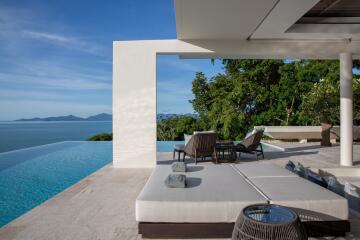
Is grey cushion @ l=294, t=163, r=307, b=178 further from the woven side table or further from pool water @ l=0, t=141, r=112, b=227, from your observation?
pool water @ l=0, t=141, r=112, b=227

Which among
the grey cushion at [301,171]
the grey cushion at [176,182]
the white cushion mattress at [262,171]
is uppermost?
the grey cushion at [176,182]

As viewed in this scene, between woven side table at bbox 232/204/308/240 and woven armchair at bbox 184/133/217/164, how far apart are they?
4.63m

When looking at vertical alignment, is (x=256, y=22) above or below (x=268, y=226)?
above

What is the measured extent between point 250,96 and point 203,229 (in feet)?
49.6

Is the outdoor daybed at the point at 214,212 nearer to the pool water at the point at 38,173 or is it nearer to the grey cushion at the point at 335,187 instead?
the grey cushion at the point at 335,187

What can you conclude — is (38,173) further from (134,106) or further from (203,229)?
(203,229)

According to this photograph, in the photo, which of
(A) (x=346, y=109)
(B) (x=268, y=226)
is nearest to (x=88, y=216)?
(B) (x=268, y=226)

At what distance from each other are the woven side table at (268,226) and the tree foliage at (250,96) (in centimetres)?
1425

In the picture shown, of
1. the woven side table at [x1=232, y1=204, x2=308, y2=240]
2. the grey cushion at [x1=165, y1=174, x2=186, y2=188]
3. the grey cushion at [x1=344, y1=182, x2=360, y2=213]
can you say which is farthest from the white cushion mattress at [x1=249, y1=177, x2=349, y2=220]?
the grey cushion at [x1=165, y1=174, x2=186, y2=188]

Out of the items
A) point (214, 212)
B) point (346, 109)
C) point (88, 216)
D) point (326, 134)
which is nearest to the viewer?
point (214, 212)

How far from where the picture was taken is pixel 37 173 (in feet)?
23.4

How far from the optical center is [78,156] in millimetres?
9891

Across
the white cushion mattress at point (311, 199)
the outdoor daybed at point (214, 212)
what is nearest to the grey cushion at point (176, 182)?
the outdoor daybed at point (214, 212)

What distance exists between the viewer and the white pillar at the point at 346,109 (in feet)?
24.3
